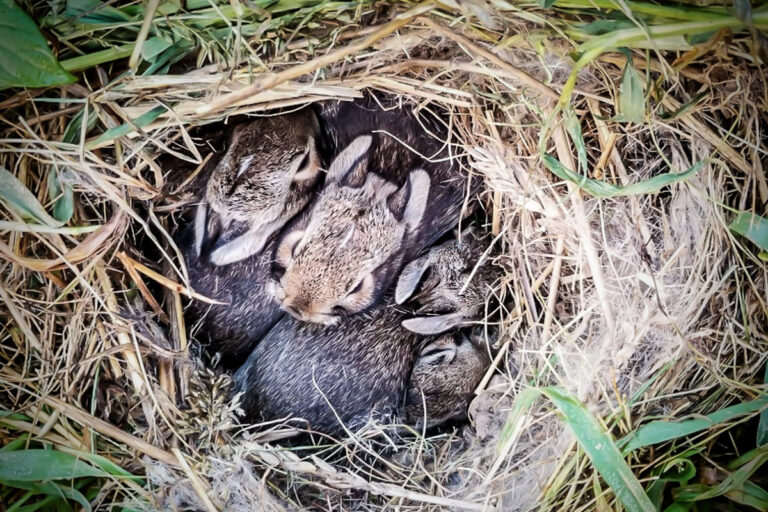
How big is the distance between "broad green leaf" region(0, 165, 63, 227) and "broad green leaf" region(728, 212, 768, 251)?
6.89 ft

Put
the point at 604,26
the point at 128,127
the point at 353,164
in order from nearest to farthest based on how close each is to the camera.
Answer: the point at 604,26
the point at 128,127
the point at 353,164

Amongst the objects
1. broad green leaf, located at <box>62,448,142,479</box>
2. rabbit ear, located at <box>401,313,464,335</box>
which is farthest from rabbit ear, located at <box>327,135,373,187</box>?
broad green leaf, located at <box>62,448,142,479</box>

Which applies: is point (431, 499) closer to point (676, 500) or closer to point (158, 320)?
point (676, 500)

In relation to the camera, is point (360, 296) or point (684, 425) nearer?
point (684, 425)

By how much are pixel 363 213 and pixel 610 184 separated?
35.9 inches

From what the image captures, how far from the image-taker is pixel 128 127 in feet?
6.43

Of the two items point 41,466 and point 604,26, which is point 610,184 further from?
point 41,466

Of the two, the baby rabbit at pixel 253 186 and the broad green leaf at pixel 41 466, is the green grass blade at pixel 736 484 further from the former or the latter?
the broad green leaf at pixel 41 466

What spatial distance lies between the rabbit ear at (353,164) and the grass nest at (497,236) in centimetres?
27

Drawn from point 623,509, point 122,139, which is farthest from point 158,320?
point 623,509

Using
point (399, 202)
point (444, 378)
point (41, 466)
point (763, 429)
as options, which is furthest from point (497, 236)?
point (41, 466)

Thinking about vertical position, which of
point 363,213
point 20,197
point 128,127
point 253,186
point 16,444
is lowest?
point 16,444

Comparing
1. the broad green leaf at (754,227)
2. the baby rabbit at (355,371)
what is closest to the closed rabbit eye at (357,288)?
the baby rabbit at (355,371)

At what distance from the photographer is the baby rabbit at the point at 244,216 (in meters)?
2.36
